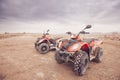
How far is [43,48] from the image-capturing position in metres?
8.08

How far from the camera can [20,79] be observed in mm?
4254

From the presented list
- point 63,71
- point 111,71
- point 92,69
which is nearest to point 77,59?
point 63,71

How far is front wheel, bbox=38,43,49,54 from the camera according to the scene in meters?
7.94

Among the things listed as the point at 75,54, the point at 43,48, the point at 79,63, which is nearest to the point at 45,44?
the point at 43,48

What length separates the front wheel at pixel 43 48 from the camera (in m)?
7.94

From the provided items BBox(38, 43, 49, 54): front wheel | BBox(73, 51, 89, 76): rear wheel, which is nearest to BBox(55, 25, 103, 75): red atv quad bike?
BBox(73, 51, 89, 76): rear wheel

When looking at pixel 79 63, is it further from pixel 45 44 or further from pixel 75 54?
pixel 45 44

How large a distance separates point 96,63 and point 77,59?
8.03ft

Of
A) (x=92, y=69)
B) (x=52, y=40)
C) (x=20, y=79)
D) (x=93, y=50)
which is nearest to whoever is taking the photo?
(x=20, y=79)

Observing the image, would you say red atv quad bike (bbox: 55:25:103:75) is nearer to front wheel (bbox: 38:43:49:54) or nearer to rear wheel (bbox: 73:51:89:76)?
rear wheel (bbox: 73:51:89:76)

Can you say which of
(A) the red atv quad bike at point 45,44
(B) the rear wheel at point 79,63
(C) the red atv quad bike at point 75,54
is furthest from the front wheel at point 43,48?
(B) the rear wheel at point 79,63

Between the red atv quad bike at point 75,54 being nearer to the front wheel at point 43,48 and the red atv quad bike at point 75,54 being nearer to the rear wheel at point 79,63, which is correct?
the rear wheel at point 79,63

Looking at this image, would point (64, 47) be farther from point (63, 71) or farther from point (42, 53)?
point (42, 53)

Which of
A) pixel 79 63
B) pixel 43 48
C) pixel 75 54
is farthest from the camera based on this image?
pixel 43 48
